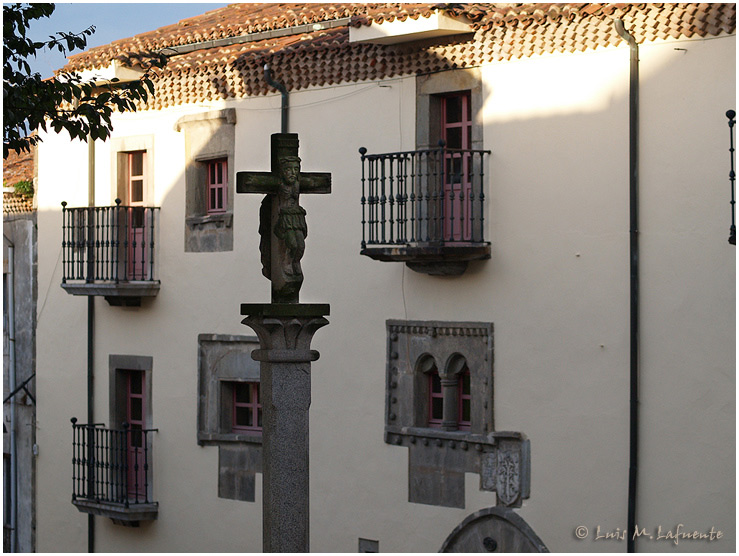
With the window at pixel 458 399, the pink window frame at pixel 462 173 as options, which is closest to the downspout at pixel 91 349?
the window at pixel 458 399

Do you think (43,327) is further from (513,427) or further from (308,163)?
(513,427)

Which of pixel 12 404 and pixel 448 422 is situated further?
pixel 12 404

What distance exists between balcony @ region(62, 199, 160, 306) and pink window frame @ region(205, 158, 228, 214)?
75 cm

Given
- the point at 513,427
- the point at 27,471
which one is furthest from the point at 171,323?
the point at 513,427

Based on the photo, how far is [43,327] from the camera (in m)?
19.0

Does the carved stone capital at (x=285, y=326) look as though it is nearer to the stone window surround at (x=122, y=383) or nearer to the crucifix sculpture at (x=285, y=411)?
the crucifix sculpture at (x=285, y=411)

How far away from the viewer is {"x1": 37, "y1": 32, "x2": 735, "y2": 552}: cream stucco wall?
40.7ft

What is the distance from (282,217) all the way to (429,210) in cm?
502

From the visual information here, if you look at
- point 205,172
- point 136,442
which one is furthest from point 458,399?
point 136,442

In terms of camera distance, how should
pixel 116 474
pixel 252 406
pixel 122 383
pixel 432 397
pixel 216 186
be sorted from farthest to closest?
pixel 122 383 → pixel 116 474 → pixel 216 186 → pixel 252 406 → pixel 432 397

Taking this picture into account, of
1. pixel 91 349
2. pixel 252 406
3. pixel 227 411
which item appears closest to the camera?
pixel 252 406

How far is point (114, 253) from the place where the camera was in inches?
689

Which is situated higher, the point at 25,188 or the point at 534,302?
the point at 25,188

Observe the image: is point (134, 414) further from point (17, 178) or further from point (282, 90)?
point (282, 90)
